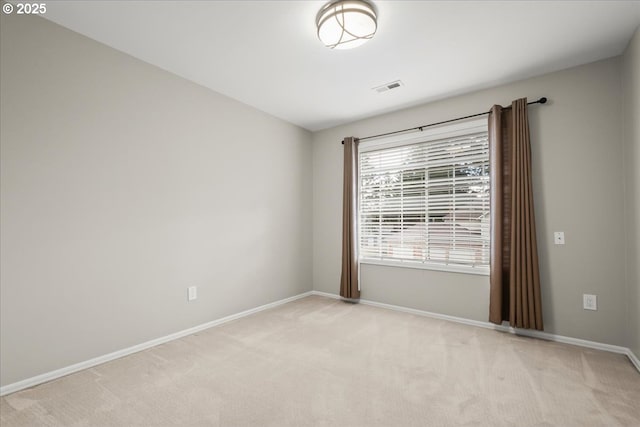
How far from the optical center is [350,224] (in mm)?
4086

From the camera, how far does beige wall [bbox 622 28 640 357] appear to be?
2.23 m

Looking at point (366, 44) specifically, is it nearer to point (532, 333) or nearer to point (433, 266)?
point (433, 266)

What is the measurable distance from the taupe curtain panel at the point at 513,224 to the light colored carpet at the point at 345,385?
0.28 m

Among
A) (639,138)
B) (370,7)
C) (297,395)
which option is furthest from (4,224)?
(639,138)

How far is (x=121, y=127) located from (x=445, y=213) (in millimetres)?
3428

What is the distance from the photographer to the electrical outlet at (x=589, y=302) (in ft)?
8.56

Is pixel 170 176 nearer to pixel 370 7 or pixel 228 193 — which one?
pixel 228 193

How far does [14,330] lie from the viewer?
6.42ft

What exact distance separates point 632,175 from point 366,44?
2391mm

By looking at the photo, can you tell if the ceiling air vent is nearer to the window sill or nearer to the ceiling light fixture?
the ceiling light fixture

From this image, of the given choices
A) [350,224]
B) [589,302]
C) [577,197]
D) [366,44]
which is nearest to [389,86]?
[366,44]

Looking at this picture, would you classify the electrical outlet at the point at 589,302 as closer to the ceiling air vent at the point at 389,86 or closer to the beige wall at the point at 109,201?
the ceiling air vent at the point at 389,86

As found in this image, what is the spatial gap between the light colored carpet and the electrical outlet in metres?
0.38

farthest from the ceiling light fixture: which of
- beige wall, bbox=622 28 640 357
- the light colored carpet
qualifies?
the light colored carpet
